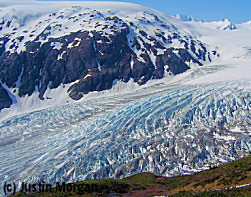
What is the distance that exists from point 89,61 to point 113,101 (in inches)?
1630

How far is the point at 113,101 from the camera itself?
186 ft

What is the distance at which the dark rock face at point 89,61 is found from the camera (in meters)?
88.8

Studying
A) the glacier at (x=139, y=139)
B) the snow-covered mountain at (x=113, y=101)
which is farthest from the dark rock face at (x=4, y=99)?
the glacier at (x=139, y=139)

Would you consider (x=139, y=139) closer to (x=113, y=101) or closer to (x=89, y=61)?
(x=113, y=101)

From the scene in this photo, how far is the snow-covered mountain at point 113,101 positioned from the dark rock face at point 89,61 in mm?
396

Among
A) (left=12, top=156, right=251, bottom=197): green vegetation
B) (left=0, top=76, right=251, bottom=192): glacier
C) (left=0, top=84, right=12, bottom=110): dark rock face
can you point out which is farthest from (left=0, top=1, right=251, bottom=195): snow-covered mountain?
(left=12, top=156, right=251, bottom=197): green vegetation

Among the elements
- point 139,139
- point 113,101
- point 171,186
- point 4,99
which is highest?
point 171,186

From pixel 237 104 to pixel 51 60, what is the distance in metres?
74.9

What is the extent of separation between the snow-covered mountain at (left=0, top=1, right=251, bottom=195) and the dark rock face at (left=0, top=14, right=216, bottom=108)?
1.30 ft

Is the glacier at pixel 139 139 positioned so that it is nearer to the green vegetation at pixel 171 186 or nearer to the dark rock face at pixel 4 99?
the green vegetation at pixel 171 186

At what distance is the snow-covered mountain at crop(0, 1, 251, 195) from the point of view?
35.4 meters

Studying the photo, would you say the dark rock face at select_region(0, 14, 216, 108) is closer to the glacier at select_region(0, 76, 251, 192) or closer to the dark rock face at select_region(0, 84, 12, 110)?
the dark rock face at select_region(0, 84, 12, 110)

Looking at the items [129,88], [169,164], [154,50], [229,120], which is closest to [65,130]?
[169,164]

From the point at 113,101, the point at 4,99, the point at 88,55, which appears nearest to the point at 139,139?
the point at 113,101
